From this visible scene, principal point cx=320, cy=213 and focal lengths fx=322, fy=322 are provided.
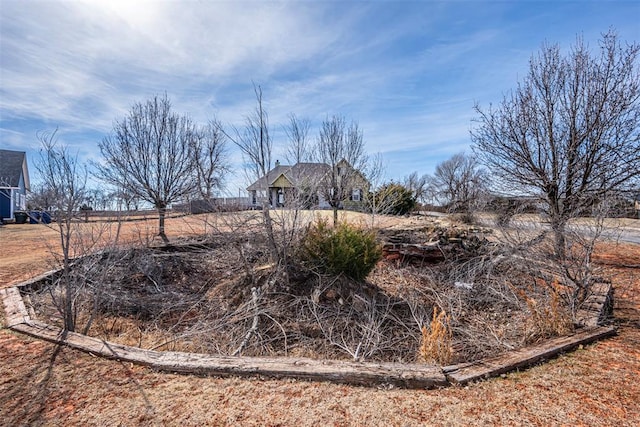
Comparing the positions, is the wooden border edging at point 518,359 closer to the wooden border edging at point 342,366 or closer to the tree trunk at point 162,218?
the wooden border edging at point 342,366

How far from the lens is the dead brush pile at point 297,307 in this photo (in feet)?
12.7

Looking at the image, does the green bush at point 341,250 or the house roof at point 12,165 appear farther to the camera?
the house roof at point 12,165

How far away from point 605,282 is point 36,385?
23.6 ft

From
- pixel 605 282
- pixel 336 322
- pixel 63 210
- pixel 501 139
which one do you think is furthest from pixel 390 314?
pixel 501 139

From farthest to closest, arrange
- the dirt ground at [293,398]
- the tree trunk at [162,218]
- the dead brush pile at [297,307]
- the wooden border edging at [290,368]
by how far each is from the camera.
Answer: the tree trunk at [162,218]
the dead brush pile at [297,307]
the wooden border edging at [290,368]
the dirt ground at [293,398]

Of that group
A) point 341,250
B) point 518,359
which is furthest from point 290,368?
point 341,250

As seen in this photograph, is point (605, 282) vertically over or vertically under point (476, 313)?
over

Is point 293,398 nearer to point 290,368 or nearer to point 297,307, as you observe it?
point 290,368

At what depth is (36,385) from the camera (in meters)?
2.54

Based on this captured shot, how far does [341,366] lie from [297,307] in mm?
2208

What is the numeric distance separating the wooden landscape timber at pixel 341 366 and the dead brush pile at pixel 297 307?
348 mm

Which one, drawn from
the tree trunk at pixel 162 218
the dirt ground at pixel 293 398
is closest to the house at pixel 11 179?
the tree trunk at pixel 162 218

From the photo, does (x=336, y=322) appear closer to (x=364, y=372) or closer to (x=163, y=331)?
(x=364, y=372)

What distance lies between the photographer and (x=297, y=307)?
4918mm
